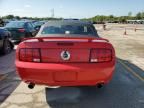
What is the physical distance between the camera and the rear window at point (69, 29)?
6.80 meters

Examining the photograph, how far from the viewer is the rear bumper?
4.79 metres

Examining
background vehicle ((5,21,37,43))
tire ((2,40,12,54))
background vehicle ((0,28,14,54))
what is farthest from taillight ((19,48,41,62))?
background vehicle ((5,21,37,43))

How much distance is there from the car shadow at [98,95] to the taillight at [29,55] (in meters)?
0.91

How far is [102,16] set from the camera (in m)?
153

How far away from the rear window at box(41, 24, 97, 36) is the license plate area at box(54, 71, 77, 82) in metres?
2.08

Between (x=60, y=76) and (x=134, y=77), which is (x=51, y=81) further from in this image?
(x=134, y=77)

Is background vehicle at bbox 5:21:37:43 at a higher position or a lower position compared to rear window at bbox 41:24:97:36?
lower

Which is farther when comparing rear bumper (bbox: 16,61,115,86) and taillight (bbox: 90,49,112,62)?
taillight (bbox: 90,49,112,62)

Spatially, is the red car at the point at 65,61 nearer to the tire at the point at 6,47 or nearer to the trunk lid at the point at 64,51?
the trunk lid at the point at 64,51

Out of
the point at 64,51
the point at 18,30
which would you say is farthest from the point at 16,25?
the point at 64,51

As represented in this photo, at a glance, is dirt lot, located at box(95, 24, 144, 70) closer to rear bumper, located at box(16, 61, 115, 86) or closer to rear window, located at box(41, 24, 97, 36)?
rear window, located at box(41, 24, 97, 36)

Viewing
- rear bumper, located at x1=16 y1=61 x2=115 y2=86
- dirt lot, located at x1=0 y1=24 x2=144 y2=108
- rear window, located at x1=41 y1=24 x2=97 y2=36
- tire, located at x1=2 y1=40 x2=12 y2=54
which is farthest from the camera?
tire, located at x1=2 y1=40 x2=12 y2=54

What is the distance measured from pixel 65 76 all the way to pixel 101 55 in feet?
2.47

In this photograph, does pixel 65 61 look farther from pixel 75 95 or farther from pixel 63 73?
pixel 75 95
